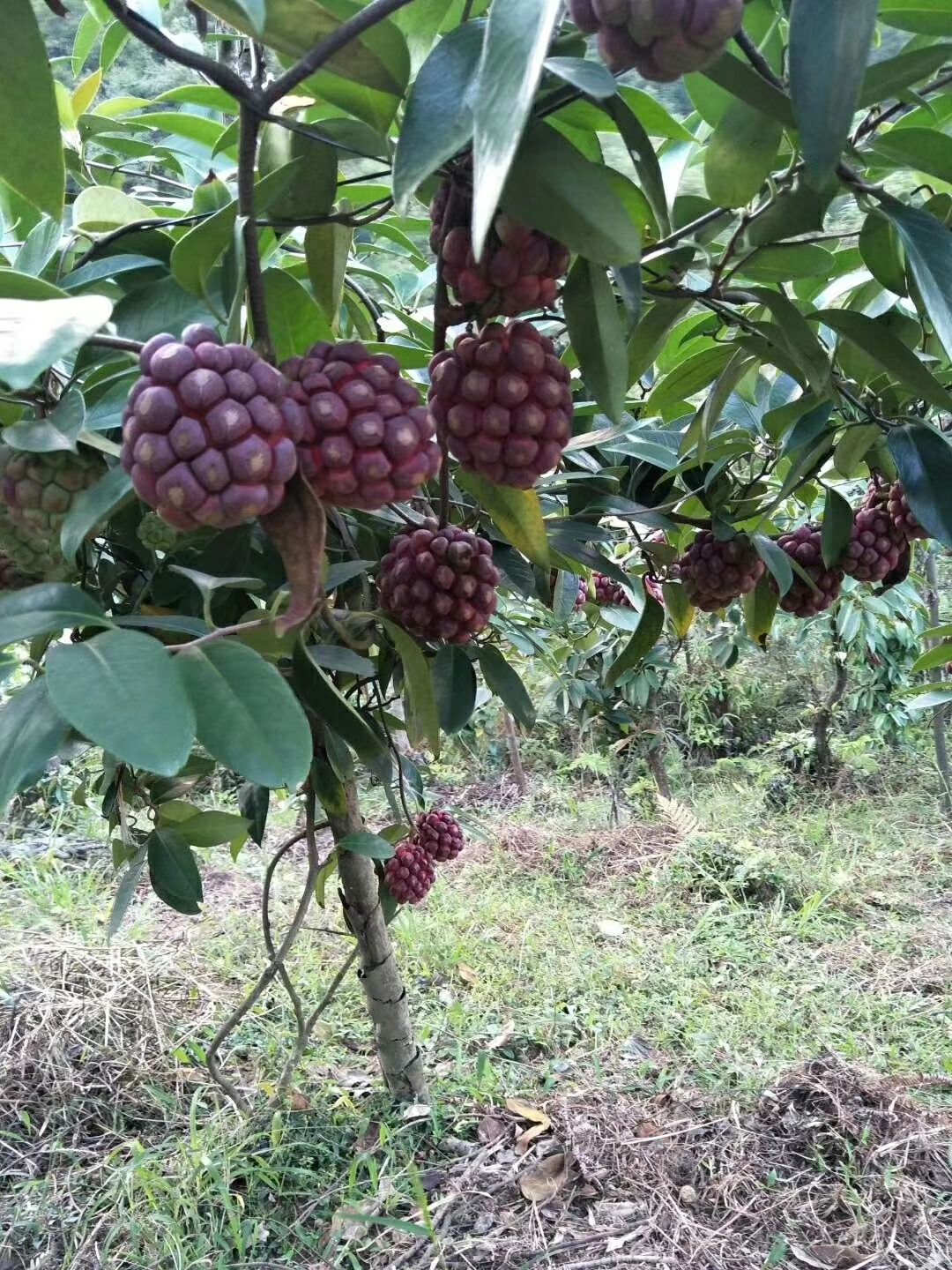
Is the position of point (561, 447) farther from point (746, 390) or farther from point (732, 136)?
point (746, 390)

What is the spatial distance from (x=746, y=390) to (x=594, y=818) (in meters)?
3.09

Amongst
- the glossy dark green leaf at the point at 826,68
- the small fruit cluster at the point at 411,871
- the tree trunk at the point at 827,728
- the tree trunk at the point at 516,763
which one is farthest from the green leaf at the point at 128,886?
the tree trunk at the point at 827,728

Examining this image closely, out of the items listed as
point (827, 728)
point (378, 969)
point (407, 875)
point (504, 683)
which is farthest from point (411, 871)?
point (827, 728)

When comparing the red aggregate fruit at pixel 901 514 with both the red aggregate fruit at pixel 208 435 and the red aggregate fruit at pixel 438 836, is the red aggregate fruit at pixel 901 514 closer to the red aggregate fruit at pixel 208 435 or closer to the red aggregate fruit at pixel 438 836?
the red aggregate fruit at pixel 208 435

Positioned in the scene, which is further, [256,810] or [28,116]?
[256,810]

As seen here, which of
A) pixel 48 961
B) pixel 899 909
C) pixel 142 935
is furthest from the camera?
pixel 899 909

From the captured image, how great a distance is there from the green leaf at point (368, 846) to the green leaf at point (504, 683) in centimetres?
20

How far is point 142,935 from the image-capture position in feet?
7.66

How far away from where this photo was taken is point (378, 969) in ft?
4.09

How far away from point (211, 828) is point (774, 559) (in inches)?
22.7

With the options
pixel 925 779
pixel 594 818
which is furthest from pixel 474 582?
pixel 925 779

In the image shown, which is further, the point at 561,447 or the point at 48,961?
the point at 48,961

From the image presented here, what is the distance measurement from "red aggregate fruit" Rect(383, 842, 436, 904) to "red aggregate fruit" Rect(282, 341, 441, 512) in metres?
0.86

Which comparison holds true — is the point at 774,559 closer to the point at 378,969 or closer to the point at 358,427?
the point at 358,427
